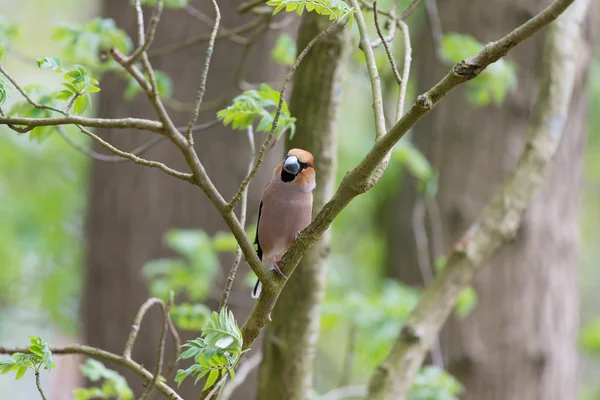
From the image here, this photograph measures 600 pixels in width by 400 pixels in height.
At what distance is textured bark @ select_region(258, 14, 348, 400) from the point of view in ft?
7.55

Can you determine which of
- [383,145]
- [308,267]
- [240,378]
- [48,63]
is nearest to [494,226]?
[308,267]

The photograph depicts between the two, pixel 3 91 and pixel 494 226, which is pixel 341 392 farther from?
pixel 3 91

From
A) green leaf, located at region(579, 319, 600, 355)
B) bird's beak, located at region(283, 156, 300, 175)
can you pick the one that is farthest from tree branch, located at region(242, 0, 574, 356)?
green leaf, located at region(579, 319, 600, 355)

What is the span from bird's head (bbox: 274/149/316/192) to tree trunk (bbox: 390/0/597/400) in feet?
7.46

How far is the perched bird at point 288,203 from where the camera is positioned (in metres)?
2.24

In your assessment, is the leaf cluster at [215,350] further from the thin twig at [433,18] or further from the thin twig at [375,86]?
the thin twig at [433,18]

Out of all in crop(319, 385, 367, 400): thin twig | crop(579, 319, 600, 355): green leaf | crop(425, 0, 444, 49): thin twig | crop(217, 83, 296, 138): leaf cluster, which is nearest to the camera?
crop(217, 83, 296, 138): leaf cluster

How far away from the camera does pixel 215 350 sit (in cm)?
138

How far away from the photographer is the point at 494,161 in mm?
4383

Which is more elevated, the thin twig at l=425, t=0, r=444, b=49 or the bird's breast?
the thin twig at l=425, t=0, r=444, b=49

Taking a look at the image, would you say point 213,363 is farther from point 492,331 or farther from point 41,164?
point 41,164

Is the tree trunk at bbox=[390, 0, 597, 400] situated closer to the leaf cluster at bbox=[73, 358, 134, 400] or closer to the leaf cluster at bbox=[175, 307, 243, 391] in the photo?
the leaf cluster at bbox=[73, 358, 134, 400]

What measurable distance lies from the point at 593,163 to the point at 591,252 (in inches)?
123

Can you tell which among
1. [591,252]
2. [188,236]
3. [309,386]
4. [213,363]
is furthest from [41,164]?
[591,252]
